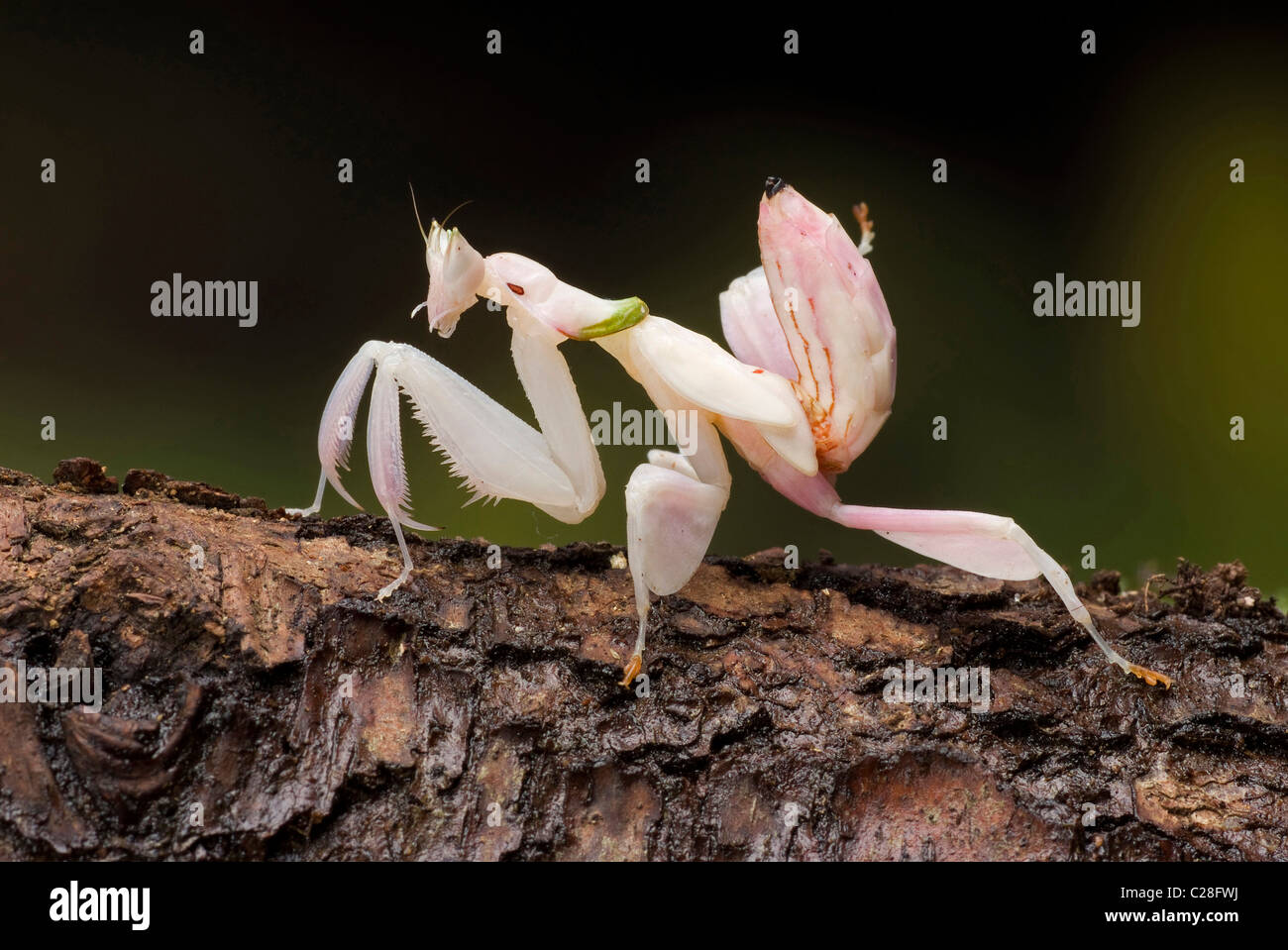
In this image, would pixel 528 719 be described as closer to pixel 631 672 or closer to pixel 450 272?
pixel 631 672

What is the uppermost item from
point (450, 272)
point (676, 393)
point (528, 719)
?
point (450, 272)

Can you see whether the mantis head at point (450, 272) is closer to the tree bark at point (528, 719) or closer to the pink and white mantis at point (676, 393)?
the pink and white mantis at point (676, 393)

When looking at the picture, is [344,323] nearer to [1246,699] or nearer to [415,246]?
[415,246]

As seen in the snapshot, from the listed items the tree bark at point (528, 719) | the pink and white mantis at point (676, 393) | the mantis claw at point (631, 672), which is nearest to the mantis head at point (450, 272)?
the pink and white mantis at point (676, 393)

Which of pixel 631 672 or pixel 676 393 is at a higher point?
pixel 676 393

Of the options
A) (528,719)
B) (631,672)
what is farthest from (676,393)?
(528,719)
